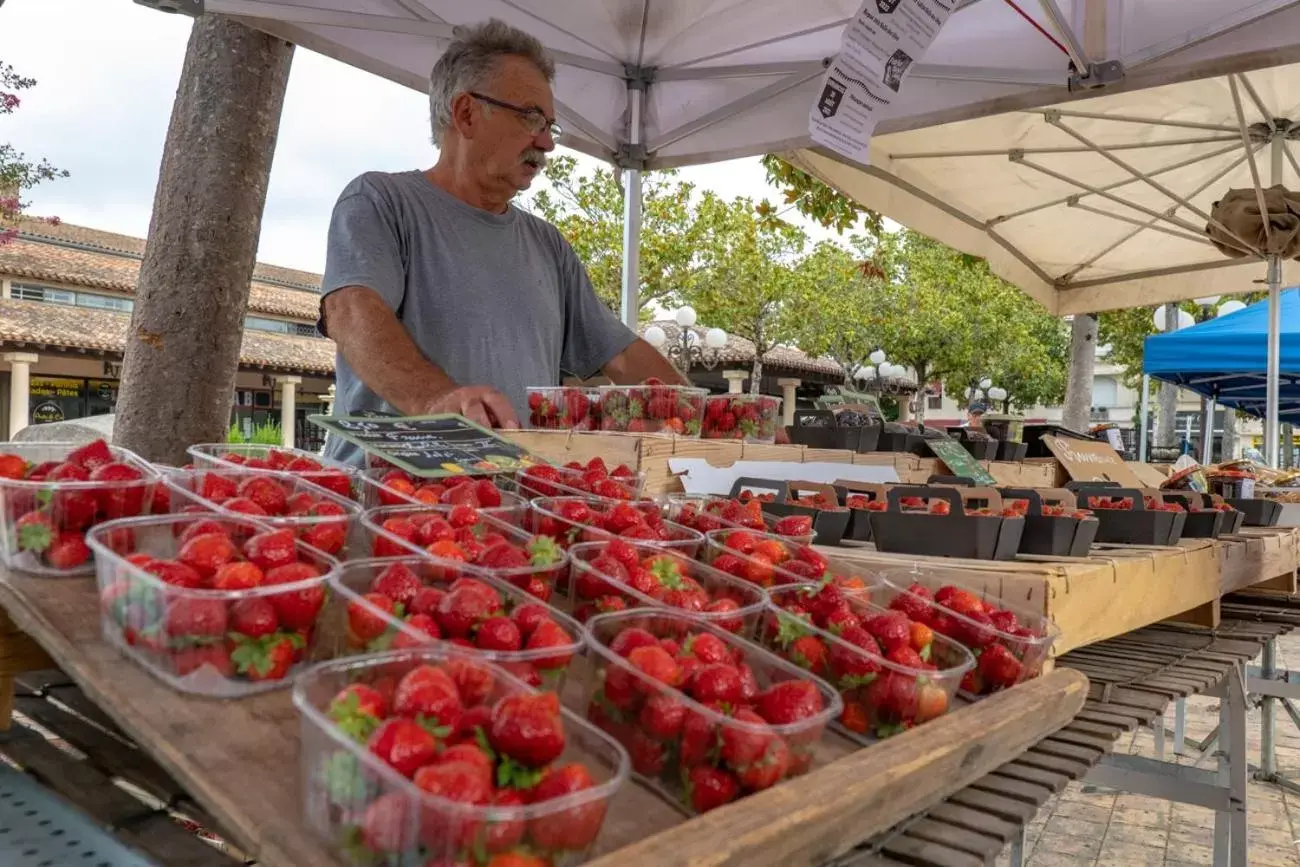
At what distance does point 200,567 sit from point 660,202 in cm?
1885

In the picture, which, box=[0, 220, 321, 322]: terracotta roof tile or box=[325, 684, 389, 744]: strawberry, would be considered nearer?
box=[325, 684, 389, 744]: strawberry

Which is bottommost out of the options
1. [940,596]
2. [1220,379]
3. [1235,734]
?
[1235,734]

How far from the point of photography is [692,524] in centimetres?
163

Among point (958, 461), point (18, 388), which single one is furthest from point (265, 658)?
point (18, 388)

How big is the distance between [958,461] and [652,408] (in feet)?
3.77

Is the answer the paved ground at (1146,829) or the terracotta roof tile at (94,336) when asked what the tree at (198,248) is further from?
the terracotta roof tile at (94,336)

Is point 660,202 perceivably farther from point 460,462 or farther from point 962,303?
point 460,462

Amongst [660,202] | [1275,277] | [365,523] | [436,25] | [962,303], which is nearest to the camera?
[365,523]

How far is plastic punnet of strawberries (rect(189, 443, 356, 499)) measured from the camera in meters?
1.43

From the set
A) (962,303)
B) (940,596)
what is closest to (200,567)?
(940,596)

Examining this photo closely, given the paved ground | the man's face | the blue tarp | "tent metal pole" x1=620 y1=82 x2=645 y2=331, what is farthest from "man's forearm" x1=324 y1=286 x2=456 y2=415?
the blue tarp

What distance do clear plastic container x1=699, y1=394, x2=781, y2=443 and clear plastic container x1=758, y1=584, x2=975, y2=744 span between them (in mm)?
1602

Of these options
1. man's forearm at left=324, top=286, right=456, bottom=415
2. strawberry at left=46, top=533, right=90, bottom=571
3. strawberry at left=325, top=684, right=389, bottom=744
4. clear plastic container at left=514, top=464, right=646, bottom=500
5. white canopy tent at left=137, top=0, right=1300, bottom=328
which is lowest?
strawberry at left=325, top=684, right=389, bottom=744

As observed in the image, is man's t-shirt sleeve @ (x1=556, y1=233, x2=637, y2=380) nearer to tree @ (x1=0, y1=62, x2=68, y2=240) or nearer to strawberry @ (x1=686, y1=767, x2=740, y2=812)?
strawberry @ (x1=686, y1=767, x2=740, y2=812)
